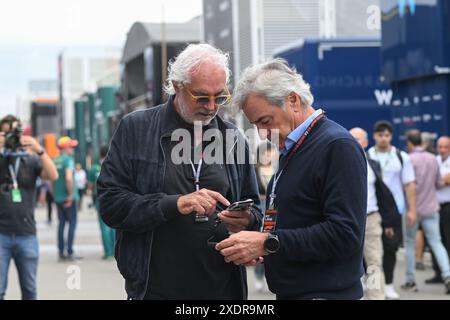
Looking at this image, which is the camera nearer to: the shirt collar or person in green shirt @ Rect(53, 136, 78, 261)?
the shirt collar

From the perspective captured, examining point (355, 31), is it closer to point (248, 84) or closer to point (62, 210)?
point (62, 210)

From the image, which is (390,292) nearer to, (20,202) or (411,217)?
(411,217)

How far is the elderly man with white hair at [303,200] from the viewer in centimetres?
389

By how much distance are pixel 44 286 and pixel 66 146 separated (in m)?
4.43

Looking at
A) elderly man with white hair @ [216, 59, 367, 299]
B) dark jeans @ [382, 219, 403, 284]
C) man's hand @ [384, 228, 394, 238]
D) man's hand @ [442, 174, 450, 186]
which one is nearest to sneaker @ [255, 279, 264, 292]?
dark jeans @ [382, 219, 403, 284]

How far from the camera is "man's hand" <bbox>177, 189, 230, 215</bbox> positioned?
4.31 meters

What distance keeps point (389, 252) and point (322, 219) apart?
288 inches

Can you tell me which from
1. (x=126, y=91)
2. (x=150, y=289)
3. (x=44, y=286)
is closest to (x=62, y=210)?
(x=44, y=286)

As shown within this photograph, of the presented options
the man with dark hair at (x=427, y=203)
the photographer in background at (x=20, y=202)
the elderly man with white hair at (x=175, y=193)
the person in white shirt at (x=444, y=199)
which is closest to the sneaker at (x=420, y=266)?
the person in white shirt at (x=444, y=199)

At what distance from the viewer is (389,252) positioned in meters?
11.2

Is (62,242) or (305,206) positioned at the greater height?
(305,206)

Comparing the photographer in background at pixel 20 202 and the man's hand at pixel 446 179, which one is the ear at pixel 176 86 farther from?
the man's hand at pixel 446 179

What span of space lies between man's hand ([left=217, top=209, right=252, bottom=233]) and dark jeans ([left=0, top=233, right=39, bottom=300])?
4.48 metres

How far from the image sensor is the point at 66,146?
1694cm
